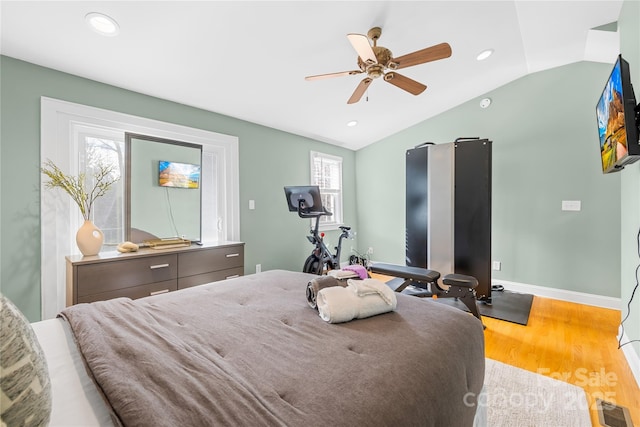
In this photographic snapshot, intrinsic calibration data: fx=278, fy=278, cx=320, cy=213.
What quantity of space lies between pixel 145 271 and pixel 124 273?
153mm

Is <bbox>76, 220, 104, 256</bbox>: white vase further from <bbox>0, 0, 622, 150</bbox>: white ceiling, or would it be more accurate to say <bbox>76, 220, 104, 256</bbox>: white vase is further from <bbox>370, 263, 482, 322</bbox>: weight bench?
<bbox>370, 263, 482, 322</bbox>: weight bench

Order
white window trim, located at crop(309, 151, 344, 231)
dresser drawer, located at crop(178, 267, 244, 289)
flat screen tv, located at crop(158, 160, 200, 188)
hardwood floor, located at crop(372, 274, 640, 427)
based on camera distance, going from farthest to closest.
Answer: white window trim, located at crop(309, 151, 344, 231) → flat screen tv, located at crop(158, 160, 200, 188) → dresser drawer, located at crop(178, 267, 244, 289) → hardwood floor, located at crop(372, 274, 640, 427)

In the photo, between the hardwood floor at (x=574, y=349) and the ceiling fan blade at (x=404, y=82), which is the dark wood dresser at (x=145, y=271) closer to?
the ceiling fan blade at (x=404, y=82)

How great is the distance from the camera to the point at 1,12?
174 centimetres

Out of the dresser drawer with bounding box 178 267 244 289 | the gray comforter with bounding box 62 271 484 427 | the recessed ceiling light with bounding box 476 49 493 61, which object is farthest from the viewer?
the recessed ceiling light with bounding box 476 49 493 61

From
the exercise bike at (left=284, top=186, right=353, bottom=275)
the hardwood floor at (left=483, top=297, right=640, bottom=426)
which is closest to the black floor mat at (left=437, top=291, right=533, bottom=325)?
the hardwood floor at (left=483, top=297, right=640, bottom=426)

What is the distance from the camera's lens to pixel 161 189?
288 cm

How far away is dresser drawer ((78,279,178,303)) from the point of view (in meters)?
2.10

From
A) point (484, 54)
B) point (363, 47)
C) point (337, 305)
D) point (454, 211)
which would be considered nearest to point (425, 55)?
point (363, 47)

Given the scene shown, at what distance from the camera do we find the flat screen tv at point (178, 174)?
2.88 m

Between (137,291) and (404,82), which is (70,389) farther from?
(404,82)

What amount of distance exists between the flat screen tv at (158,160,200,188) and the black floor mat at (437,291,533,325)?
3.33 metres

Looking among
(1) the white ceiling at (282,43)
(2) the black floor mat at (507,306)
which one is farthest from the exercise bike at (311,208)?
(2) the black floor mat at (507,306)

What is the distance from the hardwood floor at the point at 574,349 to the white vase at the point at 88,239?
3331 millimetres
